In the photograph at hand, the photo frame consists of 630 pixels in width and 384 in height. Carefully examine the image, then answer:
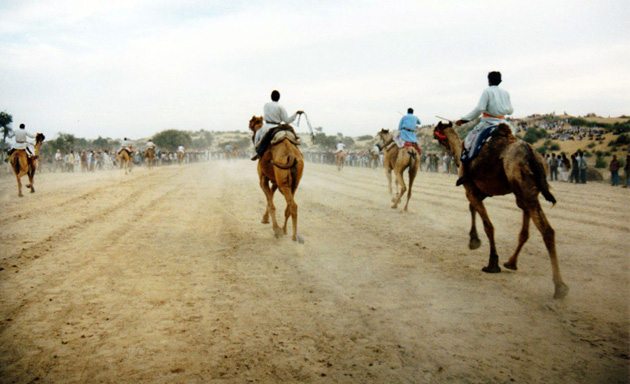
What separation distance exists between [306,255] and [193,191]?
10953 millimetres

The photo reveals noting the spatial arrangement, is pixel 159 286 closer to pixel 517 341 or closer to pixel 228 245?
pixel 228 245

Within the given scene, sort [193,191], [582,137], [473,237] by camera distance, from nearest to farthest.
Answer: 1. [473,237]
2. [193,191]
3. [582,137]

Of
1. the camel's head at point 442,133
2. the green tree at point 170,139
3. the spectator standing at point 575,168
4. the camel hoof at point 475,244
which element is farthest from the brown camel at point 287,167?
the green tree at point 170,139

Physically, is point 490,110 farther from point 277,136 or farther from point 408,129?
point 408,129

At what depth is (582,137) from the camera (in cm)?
Answer: 5091

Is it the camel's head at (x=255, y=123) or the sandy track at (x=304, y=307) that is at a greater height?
the camel's head at (x=255, y=123)

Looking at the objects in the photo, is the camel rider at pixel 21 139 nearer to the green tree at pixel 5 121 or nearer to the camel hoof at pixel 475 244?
the camel hoof at pixel 475 244

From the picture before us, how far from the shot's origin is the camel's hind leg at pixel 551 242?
4594 mm

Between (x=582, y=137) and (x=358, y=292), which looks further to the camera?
(x=582, y=137)

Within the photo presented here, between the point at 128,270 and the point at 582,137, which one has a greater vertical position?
the point at 582,137

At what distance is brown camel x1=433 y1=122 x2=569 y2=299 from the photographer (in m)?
4.85

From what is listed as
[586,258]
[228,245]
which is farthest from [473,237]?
[228,245]

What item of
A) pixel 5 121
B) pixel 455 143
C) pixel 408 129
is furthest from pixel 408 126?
pixel 5 121

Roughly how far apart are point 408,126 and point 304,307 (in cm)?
878
